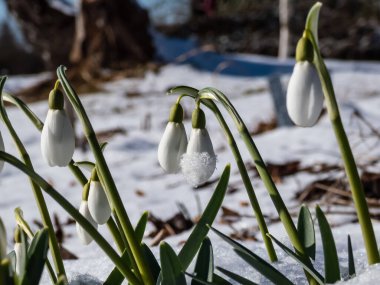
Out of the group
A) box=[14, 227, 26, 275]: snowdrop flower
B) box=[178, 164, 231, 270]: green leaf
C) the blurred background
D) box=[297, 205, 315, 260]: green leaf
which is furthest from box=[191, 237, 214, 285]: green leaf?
the blurred background

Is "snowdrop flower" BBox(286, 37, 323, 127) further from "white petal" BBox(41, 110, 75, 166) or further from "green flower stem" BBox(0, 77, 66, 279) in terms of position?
"green flower stem" BBox(0, 77, 66, 279)

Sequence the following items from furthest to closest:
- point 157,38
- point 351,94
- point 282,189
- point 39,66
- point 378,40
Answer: point 39,66, point 378,40, point 157,38, point 351,94, point 282,189

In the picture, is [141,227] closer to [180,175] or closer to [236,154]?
[236,154]

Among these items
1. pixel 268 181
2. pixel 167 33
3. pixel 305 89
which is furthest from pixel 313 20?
pixel 167 33

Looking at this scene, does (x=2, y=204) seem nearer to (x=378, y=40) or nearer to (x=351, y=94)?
(x=351, y=94)

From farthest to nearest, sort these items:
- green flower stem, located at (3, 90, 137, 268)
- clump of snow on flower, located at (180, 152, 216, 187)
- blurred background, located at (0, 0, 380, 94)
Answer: blurred background, located at (0, 0, 380, 94)
green flower stem, located at (3, 90, 137, 268)
clump of snow on flower, located at (180, 152, 216, 187)

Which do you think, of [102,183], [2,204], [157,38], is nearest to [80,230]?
[102,183]
